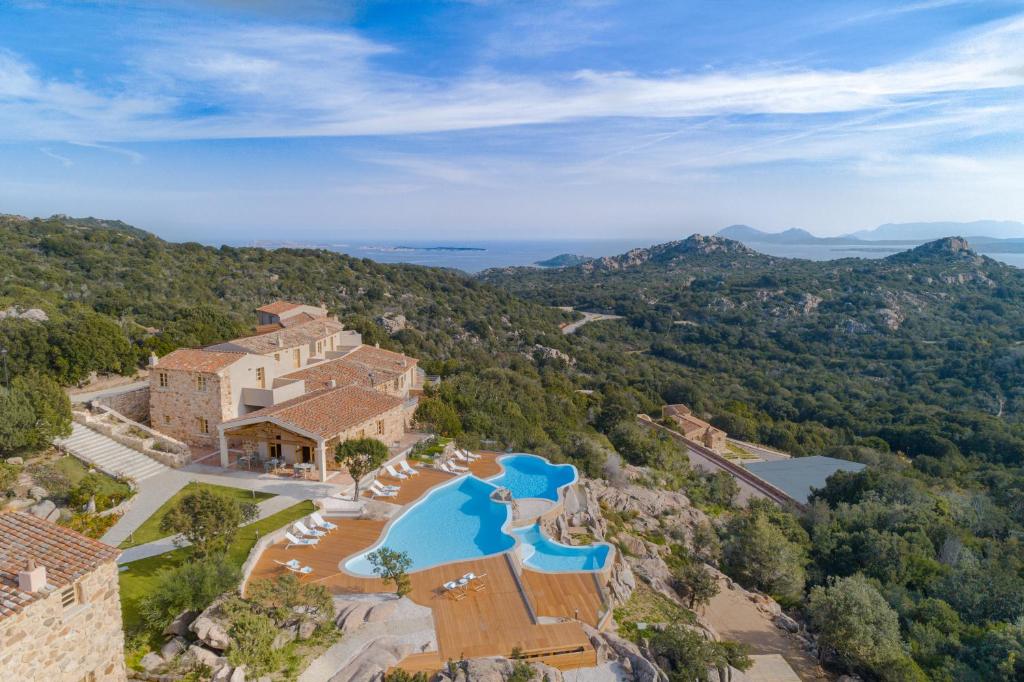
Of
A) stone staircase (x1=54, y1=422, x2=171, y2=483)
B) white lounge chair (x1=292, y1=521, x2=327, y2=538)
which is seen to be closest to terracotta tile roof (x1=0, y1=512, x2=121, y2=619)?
white lounge chair (x1=292, y1=521, x2=327, y2=538)

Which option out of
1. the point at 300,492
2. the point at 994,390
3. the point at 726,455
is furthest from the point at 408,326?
the point at 994,390

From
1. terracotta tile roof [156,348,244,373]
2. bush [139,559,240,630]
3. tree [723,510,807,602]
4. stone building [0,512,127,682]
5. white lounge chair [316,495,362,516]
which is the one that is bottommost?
tree [723,510,807,602]

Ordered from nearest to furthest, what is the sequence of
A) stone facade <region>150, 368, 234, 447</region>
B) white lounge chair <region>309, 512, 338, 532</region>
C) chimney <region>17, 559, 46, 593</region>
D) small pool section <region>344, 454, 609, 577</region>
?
1. chimney <region>17, 559, 46, 593</region>
2. small pool section <region>344, 454, 609, 577</region>
3. white lounge chair <region>309, 512, 338, 532</region>
4. stone facade <region>150, 368, 234, 447</region>

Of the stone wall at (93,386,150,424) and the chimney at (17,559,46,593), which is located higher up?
the chimney at (17,559,46,593)

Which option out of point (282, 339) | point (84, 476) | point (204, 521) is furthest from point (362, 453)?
point (282, 339)

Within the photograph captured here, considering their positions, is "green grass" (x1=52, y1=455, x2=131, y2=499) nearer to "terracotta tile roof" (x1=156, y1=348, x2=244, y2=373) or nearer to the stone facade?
the stone facade

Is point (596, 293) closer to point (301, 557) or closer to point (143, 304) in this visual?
point (143, 304)
